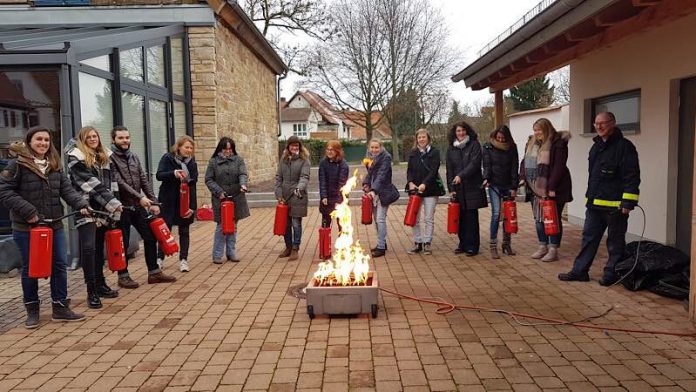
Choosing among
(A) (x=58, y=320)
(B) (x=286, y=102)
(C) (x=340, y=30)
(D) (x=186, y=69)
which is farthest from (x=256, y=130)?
(B) (x=286, y=102)

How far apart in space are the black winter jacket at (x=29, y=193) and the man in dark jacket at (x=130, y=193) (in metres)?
0.94

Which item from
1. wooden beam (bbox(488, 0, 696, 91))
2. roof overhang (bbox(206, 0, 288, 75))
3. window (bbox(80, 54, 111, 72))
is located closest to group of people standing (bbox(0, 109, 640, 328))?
wooden beam (bbox(488, 0, 696, 91))

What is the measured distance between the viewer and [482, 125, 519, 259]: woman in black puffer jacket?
7.54 meters

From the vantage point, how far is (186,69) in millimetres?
12211

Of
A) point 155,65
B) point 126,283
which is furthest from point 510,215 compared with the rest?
point 155,65

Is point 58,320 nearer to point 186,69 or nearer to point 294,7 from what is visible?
point 186,69

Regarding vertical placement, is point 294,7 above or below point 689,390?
above

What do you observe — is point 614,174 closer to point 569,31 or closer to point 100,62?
point 569,31

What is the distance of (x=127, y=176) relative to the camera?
616cm

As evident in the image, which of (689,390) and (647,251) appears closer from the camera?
(689,390)

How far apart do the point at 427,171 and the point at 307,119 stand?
5825 centimetres

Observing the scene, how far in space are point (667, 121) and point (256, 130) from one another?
42.3ft

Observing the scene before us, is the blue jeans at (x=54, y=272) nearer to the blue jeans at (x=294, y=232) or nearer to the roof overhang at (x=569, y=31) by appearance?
the blue jeans at (x=294, y=232)

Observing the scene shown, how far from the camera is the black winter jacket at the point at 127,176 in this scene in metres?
6.09
